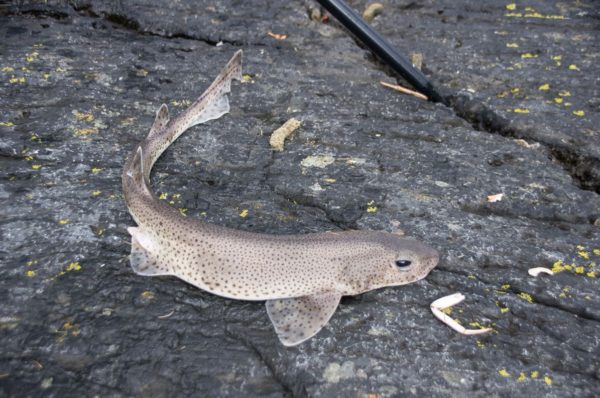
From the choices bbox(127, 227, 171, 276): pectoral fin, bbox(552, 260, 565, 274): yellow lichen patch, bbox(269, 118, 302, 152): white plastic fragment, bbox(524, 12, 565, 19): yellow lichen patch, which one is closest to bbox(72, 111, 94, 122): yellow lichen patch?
bbox(269, 118, 302, 152): white plastic fragment

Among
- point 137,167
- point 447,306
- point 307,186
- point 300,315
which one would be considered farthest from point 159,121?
point 447,306

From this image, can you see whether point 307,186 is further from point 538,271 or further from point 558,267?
point 558,267

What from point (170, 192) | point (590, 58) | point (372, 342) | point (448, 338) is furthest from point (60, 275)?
point (590, 58)

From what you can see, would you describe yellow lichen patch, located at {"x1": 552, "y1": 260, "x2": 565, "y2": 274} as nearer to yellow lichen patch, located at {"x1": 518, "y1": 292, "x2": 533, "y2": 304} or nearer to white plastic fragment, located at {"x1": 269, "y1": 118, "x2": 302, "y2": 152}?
yellow lichen patch, located at {"x1": 518, "y1": 292, "x2": 533, "y2": 304}

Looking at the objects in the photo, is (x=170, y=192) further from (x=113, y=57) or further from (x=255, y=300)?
(x=113, y=57)

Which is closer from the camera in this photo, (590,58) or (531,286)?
(531,286)

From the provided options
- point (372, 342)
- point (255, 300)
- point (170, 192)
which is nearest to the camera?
point (372, 342)
